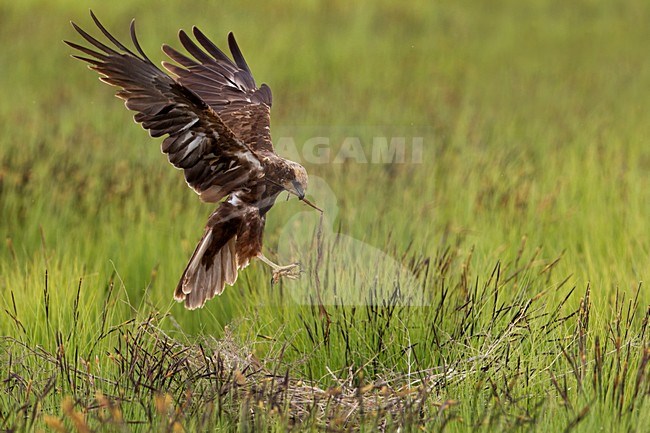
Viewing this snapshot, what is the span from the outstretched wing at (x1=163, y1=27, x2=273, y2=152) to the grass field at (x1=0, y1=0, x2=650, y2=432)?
68 centimetres

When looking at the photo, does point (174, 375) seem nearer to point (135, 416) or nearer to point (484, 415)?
point (135, 416)

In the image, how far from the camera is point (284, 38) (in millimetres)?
12219

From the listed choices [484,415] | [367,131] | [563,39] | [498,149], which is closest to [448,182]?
[498,149]

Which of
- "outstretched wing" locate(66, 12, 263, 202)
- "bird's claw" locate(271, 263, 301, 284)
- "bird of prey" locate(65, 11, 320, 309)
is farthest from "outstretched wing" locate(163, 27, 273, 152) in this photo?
"bird's claw" locate(271, 263, 301, 284)

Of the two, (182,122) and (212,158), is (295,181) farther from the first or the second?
(182,122)

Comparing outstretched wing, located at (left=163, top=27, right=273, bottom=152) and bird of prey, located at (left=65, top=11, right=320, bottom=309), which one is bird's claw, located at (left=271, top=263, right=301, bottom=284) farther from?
outstretched wing, located at (left=163, top=27, right=273, bottom=152)

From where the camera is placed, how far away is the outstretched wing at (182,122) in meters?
3.71

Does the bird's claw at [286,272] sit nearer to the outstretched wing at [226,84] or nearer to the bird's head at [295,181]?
the bird's head at [295,181]

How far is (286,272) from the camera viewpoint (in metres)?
4.26

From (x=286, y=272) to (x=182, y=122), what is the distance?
0.84m

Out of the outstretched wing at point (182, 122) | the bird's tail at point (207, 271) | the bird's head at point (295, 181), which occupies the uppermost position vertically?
the outstretched wing at point (182, 122)

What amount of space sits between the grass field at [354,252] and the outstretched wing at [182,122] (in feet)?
1.68

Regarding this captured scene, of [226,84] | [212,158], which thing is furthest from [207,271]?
[226,84]

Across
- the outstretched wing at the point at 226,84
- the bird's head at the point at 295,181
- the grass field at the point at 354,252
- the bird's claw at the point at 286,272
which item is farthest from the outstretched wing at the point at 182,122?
the outstretched wing at the point at 226,84
